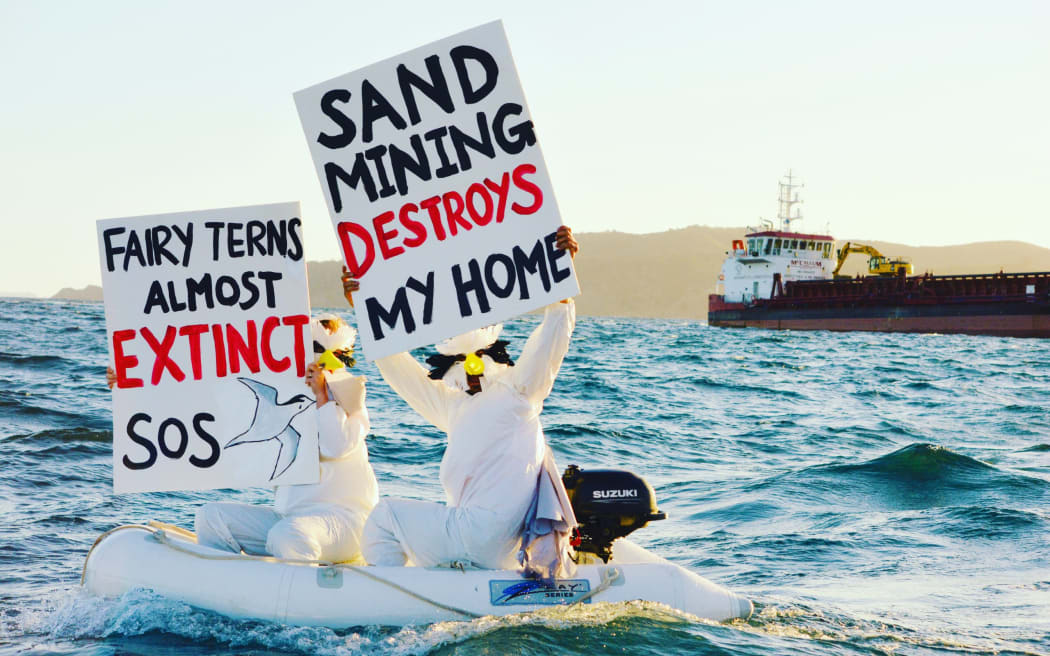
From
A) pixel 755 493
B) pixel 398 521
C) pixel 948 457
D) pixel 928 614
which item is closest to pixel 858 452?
pixel 948 457

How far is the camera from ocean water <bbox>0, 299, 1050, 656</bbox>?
4.93m

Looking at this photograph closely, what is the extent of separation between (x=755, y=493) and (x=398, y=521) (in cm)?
570

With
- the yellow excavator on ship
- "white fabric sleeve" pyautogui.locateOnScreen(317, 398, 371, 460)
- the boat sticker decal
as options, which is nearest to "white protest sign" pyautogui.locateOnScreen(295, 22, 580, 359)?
"white fabric sleeve" pyautogui.locateOnScreen(317, 398, 371, 460)

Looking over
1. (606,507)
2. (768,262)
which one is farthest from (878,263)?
(606,507)

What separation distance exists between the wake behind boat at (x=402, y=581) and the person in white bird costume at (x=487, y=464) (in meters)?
0.12

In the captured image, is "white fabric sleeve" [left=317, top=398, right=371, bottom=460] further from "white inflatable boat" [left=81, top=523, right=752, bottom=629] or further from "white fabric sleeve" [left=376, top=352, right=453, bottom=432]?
"white inflatable boat" [left=81, top=523, right=752, bottom=629]

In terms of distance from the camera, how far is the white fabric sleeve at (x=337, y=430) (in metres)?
4.99

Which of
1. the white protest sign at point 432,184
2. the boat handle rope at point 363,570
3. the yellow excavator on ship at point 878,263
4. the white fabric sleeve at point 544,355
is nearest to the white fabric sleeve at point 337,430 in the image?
the white protest sign at point 432,184

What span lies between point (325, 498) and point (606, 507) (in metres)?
1.42

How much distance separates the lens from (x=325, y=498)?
16.8 feet

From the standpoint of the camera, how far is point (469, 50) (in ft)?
15.9

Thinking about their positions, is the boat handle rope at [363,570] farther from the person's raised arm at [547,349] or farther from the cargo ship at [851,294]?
the cargo ship at [851,294]

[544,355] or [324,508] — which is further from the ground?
[544,355]

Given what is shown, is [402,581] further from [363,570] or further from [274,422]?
[274,422]
